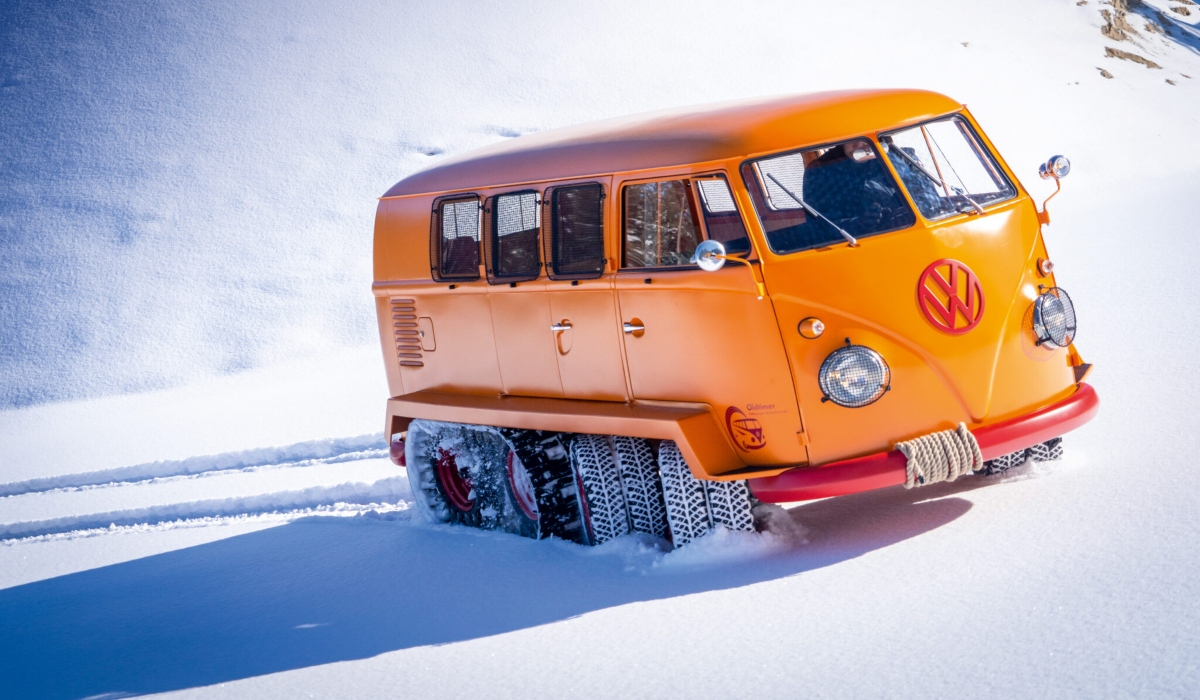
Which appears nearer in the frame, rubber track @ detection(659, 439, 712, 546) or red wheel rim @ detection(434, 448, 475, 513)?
rubber track @ detection(659, 439, 712, 546)

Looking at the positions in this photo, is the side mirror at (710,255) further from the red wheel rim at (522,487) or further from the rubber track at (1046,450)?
the rubber track at (1046,450)

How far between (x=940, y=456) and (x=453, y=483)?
3851 millimetres

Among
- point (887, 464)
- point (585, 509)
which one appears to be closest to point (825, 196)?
point (887, 464)

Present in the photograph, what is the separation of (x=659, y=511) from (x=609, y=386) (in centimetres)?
81

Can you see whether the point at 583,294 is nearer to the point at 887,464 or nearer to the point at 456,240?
the point at 456,240

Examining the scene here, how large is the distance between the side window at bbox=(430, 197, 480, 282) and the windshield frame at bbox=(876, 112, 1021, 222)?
277 cm

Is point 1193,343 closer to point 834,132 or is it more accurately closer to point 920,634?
point 834,132

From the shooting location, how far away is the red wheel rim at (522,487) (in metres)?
7.21

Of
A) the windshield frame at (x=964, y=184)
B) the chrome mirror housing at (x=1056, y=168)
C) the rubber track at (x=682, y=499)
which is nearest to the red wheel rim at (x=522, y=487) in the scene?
the rubber track at (x=682, y=499)

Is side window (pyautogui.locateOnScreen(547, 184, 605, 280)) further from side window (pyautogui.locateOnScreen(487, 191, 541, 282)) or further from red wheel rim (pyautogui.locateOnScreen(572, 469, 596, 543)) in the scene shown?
red wheel rim (pyautogui.locateOnScreen(572, 469, 596, 543))

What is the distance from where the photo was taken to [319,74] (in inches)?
958

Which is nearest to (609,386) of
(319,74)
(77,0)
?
(319,74)

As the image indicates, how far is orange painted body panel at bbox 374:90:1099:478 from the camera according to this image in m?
5.63

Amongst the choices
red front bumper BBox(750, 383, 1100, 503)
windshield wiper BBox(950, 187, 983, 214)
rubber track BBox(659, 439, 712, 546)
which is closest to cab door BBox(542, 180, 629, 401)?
rubber track BBox(659, 439, 712, 546)
